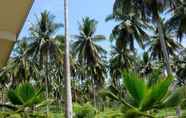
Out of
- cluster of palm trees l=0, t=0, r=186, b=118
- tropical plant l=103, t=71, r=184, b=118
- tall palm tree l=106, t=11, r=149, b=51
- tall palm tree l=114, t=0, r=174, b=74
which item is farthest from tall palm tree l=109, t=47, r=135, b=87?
tropical plant l=103, t=71, r=184, b=118

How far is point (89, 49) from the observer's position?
49469 millimetres

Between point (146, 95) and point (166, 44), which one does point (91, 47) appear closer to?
point (166, 44)

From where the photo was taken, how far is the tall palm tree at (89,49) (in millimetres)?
49594

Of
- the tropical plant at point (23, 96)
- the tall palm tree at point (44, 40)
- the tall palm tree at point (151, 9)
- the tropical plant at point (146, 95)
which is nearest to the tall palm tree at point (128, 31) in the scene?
the tall palm tree at point (44, 40)

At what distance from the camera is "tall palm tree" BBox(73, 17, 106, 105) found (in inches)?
1953

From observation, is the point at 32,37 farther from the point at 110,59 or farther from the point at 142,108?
the point at 142,108

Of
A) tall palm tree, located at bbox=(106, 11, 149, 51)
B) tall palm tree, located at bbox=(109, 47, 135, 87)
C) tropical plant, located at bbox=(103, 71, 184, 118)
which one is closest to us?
tropical plant, located at bbox=(103, 71, 184, 118)

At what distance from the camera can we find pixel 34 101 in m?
24.5

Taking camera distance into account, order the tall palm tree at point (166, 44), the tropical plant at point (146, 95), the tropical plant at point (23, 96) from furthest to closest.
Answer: the tall palm tree at point (166, 44) < the tropical plant at point (23, 96) < the tropical plant at point (146, 95)

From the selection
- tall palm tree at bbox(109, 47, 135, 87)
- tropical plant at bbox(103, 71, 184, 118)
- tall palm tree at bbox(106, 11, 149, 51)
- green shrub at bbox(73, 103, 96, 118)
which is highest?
tall palm tree at bbox(106, 11, 149, 51)

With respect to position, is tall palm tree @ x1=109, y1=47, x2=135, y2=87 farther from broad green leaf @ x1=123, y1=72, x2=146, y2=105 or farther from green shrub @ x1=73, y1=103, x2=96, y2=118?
broad green leaf @ x1=123, y1=72, x2=146, y2=105

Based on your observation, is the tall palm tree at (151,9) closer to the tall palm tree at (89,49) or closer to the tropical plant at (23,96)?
the tropical plant at (23,96)

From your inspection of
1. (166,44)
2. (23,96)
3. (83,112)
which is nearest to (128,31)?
(166,44)

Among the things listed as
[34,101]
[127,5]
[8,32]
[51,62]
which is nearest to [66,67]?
[34,101]
